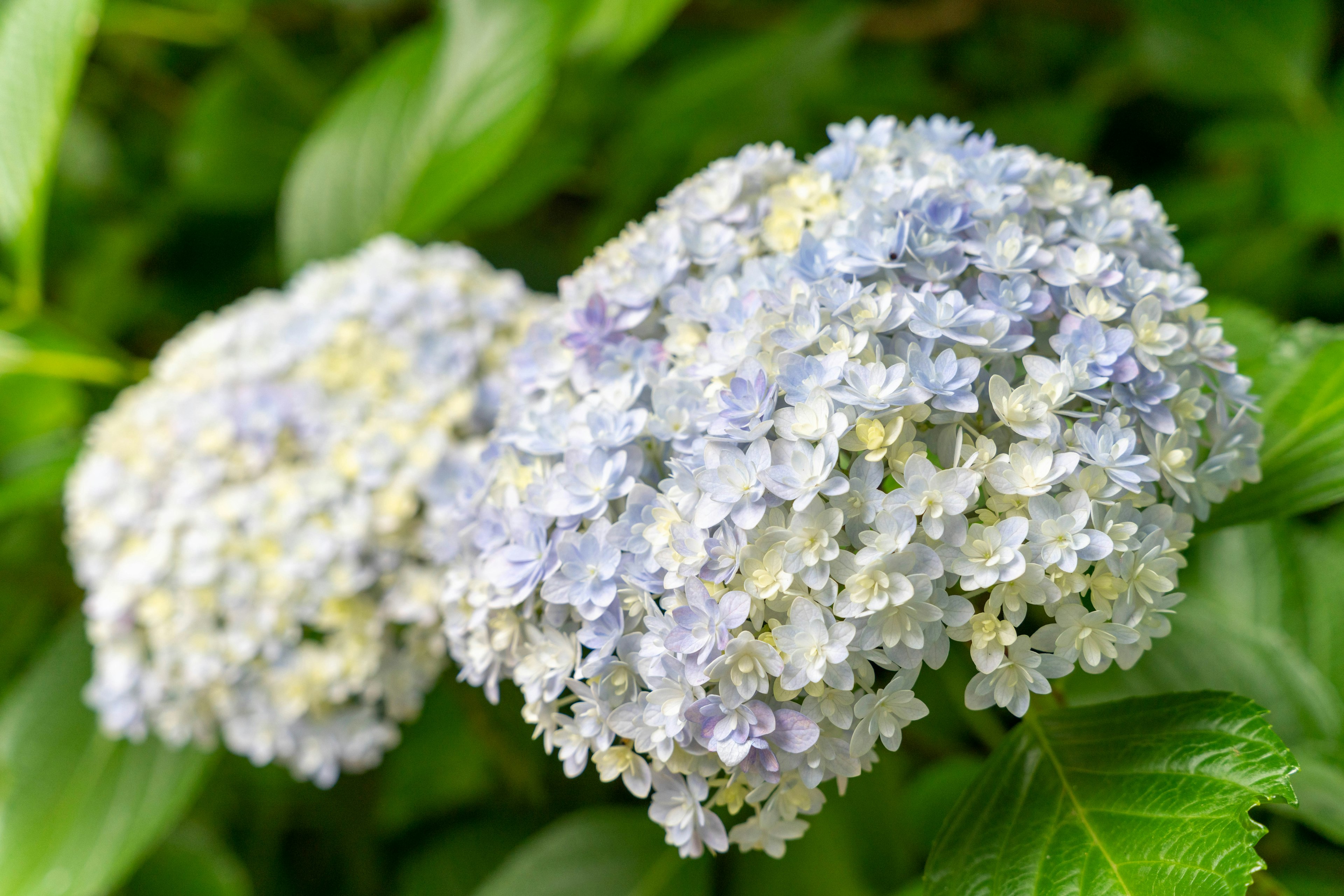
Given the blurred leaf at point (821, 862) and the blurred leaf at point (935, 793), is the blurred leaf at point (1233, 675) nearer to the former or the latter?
the blurred leaf at point (935, 793)

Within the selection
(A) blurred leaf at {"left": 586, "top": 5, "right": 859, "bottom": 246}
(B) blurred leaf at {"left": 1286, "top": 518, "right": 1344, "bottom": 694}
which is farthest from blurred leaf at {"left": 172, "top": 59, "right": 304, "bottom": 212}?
(B) blurred leaf at {"left": 1286, "top": 518, "right": 1344, "bottom": 694}

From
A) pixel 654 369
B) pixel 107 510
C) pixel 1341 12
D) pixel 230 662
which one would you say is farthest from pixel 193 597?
pixel 1341 12

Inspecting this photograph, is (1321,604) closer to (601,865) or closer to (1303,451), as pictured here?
(1303,451)

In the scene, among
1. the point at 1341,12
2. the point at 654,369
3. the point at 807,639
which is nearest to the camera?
the point at 807,639

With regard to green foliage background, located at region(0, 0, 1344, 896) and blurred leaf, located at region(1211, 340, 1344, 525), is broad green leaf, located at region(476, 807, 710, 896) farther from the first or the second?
blurred leaf, located at region(1211, 340, 1344, 525)

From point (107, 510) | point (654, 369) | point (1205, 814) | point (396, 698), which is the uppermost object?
point (107, 510)

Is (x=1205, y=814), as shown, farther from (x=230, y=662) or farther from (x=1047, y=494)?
(x=230, y=662)
